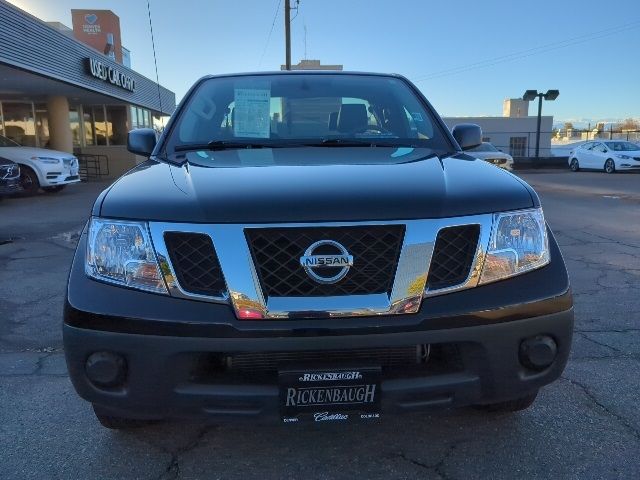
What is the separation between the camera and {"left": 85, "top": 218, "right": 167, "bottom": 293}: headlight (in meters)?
1.96

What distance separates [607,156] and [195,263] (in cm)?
2704

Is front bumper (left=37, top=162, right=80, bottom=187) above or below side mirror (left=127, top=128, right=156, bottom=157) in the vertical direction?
below

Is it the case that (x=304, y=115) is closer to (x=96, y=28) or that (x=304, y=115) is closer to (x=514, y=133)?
(x=96, y=28)

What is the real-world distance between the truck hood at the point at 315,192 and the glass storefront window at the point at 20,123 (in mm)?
22450

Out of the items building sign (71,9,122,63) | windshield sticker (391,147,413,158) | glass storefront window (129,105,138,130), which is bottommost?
windshield sticker (391,147,413,158)

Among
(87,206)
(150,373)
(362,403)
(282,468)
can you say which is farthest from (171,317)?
(87,206)

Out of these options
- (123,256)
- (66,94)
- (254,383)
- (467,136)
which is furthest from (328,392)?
(66,94)

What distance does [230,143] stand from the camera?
2.98 meters

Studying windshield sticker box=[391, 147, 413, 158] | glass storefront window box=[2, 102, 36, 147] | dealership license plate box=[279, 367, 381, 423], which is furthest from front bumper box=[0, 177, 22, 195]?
dealership license plate box=[279, 367, 381, 423]

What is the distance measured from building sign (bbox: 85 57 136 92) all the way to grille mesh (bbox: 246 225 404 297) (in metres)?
19.4

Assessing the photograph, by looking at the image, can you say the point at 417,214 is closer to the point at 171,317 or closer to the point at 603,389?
the point at 171,317

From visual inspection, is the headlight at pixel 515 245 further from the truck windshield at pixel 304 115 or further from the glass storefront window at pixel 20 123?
the glass storefront window at pixel 20 123

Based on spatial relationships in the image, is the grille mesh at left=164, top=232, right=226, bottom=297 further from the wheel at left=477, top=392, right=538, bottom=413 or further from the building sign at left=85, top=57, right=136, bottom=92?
the building sign at left=85, top=57, right=136, bottom=92

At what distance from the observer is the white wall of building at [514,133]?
42.5 metres
